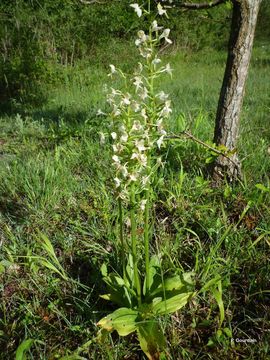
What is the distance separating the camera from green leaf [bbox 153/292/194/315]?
1734mm

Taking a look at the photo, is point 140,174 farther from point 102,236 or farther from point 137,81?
point 102,236

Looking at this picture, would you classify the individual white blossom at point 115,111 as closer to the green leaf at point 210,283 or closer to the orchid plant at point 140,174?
the orchid plant at point 140,174

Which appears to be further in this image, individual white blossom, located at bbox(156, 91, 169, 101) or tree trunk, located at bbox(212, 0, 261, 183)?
tree trunk, located at bbox(212, 0, 261, 183)

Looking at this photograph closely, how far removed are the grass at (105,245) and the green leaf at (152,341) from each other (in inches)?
4.8

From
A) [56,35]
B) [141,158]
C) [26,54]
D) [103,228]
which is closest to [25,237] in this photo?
[103,228]

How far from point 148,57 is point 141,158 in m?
0.44

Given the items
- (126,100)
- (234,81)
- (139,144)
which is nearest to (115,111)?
(126,100)

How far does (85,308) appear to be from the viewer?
1923 millimetres

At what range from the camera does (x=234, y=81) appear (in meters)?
2.66

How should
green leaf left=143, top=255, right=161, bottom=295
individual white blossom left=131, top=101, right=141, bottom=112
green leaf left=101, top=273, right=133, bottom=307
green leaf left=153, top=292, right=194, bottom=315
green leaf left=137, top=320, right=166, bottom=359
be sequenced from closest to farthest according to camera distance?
individual white blossom left=131, top=101, right=141, bottom=112 → green leaf left=137, top=320, right=166, bottom=359 → green leaf left=153, top=292, right=194, bottom=315 → green leaf left=101, top=273, right=133, bottom=307 → green leaf left=143, top=255, right=161, bottom=295

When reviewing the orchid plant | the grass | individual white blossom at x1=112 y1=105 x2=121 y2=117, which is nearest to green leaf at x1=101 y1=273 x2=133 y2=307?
the orchid plant

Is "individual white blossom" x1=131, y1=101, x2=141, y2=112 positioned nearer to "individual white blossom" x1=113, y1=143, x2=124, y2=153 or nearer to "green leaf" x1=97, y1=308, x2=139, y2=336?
"individual white blossom" x1=113, y1=143, x2=124, y2=153

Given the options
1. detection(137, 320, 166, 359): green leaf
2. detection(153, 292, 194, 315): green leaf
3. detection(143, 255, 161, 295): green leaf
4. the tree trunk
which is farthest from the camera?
the tree trunk

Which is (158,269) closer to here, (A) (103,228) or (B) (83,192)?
(A) (103,228)
